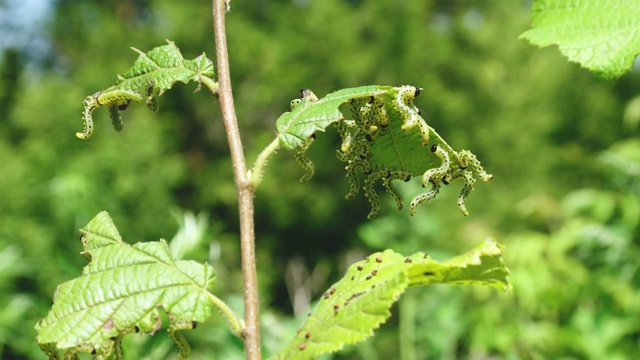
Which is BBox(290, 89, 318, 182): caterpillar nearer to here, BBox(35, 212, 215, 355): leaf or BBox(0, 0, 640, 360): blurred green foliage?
BBox(35, 212, 215, 355): leaf

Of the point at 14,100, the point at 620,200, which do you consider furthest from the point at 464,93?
the point at 620,200

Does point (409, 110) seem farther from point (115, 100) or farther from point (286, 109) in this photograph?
point (286, 109)

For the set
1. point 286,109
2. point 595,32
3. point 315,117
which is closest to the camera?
point 315,117

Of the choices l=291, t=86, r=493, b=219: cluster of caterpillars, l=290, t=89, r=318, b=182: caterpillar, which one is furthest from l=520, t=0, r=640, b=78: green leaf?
l=290, t=89, r=318, b=182: caterpillar

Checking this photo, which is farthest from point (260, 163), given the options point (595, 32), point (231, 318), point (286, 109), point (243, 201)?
point (286, 109)

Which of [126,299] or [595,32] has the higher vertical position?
[595,32]

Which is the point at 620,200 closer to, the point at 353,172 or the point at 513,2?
the point at 353,172

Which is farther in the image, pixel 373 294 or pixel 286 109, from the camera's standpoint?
pixel 286 109
